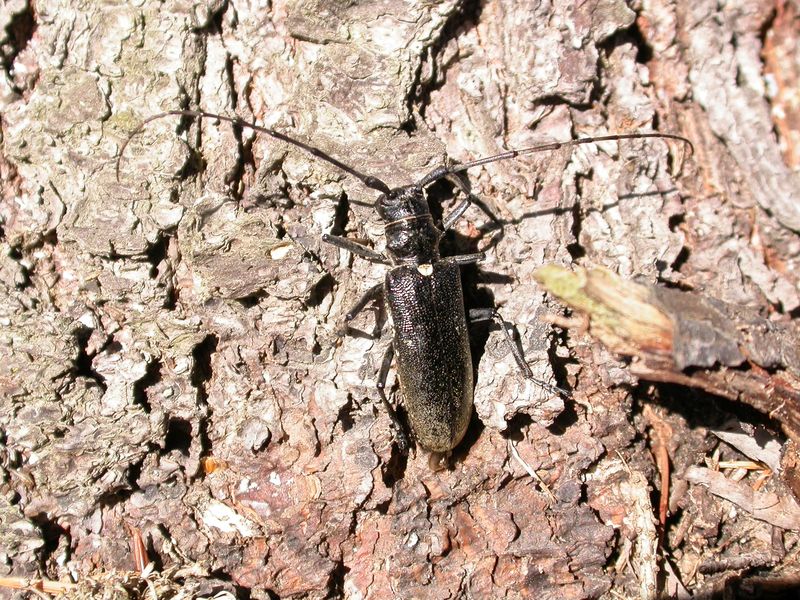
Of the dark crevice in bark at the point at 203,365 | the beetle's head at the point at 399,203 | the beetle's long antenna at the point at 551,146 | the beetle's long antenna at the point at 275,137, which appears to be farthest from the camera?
the beetle's head at the point at 399,203

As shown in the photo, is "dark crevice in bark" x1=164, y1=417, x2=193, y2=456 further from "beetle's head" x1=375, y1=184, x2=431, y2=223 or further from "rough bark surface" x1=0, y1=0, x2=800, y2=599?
"beetle's head" x1=375, y1=184, x2=431, y2=223

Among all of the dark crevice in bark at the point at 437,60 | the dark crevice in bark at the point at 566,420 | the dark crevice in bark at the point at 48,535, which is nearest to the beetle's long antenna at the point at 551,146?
the dark crevice in bark at the point at 437,60

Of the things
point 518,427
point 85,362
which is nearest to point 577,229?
point 518,427

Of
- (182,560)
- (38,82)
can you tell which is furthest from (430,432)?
(38,82)

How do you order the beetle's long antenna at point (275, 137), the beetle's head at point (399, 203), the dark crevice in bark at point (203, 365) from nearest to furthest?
the beetle's long antenna at point (275, 137)
the dark crevice in bark at point (203, 365)
the beetle's head at point (399, 203)

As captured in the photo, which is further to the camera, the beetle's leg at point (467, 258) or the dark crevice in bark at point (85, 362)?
the beetle's leg at point (467, 258)

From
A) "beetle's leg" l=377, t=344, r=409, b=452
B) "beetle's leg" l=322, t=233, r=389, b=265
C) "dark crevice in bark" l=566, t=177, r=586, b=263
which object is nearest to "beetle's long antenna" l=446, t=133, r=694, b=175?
"dark crevice in bark" l=566, t=177, r=586, b=263

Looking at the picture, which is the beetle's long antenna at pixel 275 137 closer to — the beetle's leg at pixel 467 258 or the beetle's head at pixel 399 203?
the beetle's head at pixel 399 203
